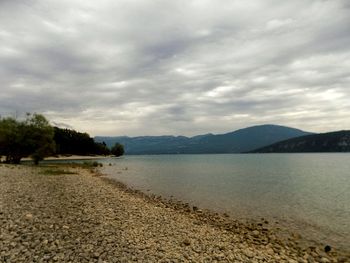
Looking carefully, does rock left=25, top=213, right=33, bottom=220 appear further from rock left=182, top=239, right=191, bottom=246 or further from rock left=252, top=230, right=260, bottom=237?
rock left=252, top=230, right=260, bottom=237

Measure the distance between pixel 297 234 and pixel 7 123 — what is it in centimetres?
8923

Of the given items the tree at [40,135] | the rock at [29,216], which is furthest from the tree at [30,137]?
the rock at [29,216]

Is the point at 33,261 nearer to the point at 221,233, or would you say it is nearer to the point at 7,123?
the point at 221,233

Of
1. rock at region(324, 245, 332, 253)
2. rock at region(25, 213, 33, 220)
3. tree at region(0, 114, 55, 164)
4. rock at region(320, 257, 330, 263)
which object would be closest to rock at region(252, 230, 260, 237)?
rock at region(324, 245, 332, 253)

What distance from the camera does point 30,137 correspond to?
9000 centimetres

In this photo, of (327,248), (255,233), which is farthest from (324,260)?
(255,233)

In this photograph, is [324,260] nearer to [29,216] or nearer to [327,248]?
[327,248]

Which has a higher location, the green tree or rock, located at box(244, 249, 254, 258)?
the green tree

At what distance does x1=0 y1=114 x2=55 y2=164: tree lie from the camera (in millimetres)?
89062

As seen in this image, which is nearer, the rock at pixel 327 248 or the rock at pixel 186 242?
the rock at pixel 186 242

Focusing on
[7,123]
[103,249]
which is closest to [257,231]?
[103,249]

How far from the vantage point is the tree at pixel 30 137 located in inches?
3506

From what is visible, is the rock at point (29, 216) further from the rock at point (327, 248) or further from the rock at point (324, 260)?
the rock at point (327, 248)

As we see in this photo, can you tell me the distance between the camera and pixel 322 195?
4772 cm
